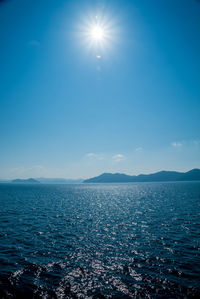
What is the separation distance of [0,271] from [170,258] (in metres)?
20.3

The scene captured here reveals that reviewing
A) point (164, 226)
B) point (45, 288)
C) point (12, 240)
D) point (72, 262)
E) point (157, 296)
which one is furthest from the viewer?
point (164, 226)

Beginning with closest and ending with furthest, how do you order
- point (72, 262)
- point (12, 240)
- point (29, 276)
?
1. point (29, 276)
2. point (72, 262)
3. point (12, 240)

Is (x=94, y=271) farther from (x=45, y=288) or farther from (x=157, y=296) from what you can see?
(x=157, y=296)

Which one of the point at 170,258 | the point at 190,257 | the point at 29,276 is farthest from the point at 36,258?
the point at 190,257

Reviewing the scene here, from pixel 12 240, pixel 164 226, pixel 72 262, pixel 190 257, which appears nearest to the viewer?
Result: pixel 72 262

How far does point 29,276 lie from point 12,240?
38.6 ft

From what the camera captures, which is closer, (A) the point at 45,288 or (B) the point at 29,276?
(A) the point at 45,288

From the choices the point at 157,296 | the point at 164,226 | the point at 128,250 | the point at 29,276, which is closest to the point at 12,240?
the point at 29,276

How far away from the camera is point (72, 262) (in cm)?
1955

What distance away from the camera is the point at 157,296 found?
13938mm

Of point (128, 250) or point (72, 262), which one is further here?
point (128, 250)

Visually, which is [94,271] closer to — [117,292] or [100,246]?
[117,292]

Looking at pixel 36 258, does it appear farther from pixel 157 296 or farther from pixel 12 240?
pixel 157 296

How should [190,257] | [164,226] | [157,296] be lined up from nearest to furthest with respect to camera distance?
[157,296] → [190,257] → [164,226]
